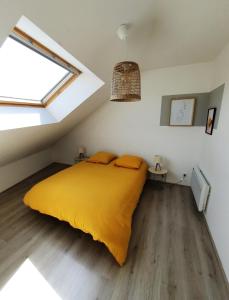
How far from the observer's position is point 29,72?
198 cm

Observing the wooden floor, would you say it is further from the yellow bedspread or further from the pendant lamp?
the pendant lamp

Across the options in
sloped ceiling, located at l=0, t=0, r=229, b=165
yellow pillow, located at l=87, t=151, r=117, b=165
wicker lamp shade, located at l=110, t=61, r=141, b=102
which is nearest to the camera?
sloped ceiling, located at l=0, t=0, r=229, b=165

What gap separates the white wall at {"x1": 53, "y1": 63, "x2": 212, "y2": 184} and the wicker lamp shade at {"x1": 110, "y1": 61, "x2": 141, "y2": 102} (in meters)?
1.57

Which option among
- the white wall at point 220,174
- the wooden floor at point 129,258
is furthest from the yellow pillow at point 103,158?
the white wall at point 220,174

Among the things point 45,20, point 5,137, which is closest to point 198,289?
point 45,20

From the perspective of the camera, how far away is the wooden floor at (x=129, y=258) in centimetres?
130

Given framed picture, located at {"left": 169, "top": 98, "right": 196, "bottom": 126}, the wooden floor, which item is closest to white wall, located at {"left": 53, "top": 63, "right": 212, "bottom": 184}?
framed picture, located at {"left": 169, "top": 98, "right": 196, "bottom": 126}

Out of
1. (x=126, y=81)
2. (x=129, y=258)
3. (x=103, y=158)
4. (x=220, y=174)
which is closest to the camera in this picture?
(x=126, y=81)

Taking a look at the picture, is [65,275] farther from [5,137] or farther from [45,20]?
[45,20]

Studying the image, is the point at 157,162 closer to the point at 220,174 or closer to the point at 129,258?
the point at 220,174

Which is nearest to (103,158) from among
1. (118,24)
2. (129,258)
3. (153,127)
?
(153,127)

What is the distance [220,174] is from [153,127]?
155cm

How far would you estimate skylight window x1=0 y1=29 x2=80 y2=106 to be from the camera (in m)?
1.53

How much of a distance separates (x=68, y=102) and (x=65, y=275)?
7.57ft
